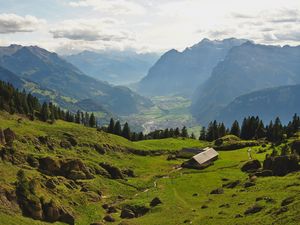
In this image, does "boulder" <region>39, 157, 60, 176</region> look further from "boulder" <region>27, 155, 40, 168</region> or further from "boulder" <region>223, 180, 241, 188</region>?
"boulder" <region>223, 180, 241, 188</region>

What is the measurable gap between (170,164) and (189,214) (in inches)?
2611

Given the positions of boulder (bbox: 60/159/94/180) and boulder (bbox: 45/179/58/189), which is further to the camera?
boulder (bbox: 60/159/94/180)

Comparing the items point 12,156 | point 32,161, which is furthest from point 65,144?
point 12,156

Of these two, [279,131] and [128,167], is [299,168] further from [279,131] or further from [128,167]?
[279,131]

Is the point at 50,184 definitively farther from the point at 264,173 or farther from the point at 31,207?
the point at 264,173

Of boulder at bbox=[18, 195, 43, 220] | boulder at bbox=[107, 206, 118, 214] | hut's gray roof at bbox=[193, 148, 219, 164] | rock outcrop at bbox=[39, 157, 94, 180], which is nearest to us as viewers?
boulder at bbox=[18, 195, 43, 220]

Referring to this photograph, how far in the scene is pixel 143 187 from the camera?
4454 inches

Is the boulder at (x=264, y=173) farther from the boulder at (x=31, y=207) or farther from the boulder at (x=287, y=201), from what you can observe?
the boulder at (x=31, y=207)

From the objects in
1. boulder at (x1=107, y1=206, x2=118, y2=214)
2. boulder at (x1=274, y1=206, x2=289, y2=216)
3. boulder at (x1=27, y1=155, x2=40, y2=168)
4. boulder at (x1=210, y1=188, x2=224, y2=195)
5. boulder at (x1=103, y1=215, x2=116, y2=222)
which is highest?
boulder at (x1=27, y1=155, x2=40, y2=168)

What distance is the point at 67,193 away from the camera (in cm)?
9069

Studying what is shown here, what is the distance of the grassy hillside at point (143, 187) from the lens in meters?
72.0

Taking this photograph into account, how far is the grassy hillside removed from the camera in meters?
72.0

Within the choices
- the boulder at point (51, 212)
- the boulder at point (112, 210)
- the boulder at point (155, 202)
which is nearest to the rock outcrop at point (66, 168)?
the boulder at point (112, 210)

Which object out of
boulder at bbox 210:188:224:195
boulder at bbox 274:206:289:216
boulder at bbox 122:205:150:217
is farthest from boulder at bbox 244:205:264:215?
boulder at bbox 122:205:150:217
